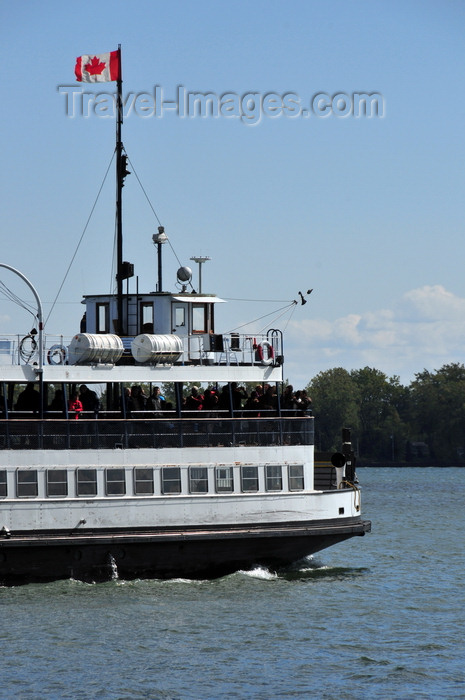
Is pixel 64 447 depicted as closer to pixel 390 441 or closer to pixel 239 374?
pixel 239 374

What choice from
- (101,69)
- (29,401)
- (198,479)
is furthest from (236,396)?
(101,69)

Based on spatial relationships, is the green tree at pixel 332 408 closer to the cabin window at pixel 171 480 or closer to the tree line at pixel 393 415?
the tree line at pixel 393 415

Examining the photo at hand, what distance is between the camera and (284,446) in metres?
35.2

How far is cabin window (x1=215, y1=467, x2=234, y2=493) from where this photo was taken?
34.0 metres

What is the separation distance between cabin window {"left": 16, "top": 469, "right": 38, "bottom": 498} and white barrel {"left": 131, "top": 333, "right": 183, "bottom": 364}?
455 centimetres

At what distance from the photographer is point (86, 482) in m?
32.5

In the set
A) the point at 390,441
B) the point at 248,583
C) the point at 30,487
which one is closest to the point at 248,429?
the point at 248,583

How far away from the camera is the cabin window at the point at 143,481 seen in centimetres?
3297

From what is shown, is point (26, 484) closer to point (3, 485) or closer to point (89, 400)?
point (3, 485)

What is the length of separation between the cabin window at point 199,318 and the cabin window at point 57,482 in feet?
22.9

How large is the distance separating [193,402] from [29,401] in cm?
488

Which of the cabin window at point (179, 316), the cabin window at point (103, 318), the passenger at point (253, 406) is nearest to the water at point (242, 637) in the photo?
the passenger at point (253, 406)

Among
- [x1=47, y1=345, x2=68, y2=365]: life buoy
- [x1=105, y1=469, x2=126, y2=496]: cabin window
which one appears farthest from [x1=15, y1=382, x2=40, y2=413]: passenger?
[x1=105, y1=469, x2=126, y2=496]: cabin window

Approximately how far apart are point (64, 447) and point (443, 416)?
456ft
